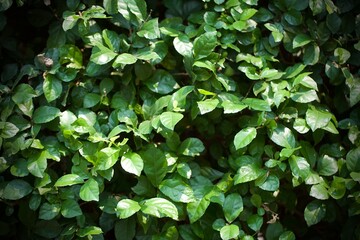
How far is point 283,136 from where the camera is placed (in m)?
1.80

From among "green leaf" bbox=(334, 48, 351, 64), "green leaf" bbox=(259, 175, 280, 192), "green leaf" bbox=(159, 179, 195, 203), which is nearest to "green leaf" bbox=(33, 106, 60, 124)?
"green leaf" bbox=(159, 179, 195, 203)

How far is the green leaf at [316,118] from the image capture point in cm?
178

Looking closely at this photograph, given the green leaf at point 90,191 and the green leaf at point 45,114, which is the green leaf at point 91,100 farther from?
the green leaf at point 90,191

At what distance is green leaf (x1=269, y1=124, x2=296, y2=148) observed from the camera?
1784 millimetres

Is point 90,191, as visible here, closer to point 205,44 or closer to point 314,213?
point 205,44

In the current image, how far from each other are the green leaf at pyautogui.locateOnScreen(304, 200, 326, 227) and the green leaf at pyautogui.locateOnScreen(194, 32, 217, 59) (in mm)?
721

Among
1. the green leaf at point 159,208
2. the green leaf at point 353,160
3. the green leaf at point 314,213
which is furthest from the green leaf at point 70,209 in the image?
the green leaf at point 353,160

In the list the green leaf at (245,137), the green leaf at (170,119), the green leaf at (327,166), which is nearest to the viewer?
the green leaf at (170,119)

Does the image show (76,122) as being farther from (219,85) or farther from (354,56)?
(354,56)

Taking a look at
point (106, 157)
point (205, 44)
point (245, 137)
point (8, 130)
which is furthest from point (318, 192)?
point (8, 130)

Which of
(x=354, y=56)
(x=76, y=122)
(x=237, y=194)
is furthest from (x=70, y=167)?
(x=354, y=56)

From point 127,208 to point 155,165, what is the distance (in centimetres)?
20

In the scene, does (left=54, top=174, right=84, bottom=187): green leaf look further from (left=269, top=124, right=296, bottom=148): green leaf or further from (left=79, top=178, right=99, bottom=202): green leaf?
(left=269, top=124, right=296, bottom=148): green leaf

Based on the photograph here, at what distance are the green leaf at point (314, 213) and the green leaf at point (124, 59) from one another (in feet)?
2.90
